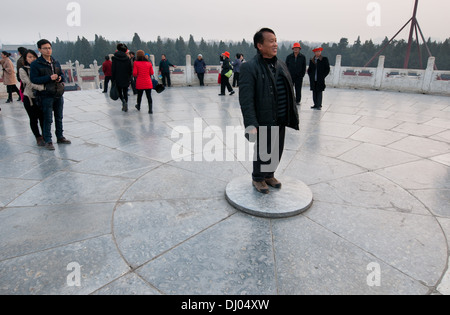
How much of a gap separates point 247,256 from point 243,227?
1.46ft

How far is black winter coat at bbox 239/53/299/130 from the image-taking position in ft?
10.0

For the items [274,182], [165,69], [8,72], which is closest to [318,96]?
[274,182]

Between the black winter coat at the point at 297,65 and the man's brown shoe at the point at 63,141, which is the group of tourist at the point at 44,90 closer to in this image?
the man's brown shoe at the point at 63,141

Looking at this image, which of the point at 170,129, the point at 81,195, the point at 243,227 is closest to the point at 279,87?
the point at 243,227

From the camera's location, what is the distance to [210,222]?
309cm

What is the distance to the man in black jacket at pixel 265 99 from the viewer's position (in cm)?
305

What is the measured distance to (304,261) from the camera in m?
2.51

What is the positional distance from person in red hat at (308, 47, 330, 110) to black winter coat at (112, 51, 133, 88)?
573cm

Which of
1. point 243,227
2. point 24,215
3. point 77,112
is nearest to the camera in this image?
point 243,227

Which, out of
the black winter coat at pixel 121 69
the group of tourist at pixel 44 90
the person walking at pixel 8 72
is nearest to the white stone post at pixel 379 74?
the black winter coat at pixel 121 69

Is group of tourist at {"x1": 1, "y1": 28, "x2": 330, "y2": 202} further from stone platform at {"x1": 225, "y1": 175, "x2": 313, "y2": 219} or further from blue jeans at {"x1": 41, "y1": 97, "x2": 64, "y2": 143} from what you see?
stone platform at {"x1": 225, "y1": 175, "x2": 313, "y2": 219}

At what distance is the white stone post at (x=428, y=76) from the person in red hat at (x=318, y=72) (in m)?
8.42

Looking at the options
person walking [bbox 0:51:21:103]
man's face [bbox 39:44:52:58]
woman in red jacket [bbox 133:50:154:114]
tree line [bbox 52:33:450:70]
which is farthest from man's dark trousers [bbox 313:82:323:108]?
tree line [bbox 52:33:450:70]

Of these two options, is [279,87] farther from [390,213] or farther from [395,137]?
[395,137]
